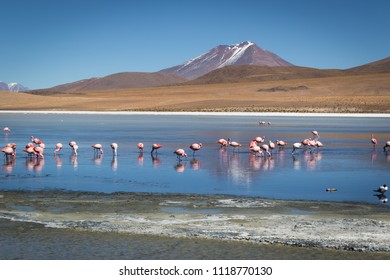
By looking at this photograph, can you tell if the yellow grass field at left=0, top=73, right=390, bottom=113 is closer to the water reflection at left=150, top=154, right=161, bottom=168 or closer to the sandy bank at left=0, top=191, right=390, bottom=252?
the water reflection at left=150, top=154, right=161, bottom=168

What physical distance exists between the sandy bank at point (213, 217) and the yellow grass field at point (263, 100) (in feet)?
162

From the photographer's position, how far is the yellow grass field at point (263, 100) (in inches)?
2537

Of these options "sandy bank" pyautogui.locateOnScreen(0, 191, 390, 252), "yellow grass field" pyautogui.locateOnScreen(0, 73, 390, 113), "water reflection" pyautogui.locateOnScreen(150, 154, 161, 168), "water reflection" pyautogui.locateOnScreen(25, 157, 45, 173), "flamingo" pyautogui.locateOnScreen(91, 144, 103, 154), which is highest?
"yellow grass field" pyautogui.locateOnScreen(0, 73, 390, 113)

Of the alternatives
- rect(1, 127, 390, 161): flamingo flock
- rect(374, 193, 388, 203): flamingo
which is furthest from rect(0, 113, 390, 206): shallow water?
rect(1, 127, 390, 161): flamingo flock

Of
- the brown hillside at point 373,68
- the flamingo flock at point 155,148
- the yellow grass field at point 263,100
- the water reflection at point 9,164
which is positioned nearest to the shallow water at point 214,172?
the water reflection at point 9,164

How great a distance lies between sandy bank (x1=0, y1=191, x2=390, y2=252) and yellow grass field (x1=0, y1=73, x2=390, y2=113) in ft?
162

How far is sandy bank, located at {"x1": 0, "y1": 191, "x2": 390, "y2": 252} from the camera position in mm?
7941

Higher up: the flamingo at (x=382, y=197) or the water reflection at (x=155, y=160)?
the water reflection at (x=155, y=160)

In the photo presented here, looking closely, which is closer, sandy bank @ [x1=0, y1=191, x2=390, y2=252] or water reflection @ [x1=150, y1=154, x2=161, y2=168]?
sandy bank @ [x1=0, y1=191, x2=390, y2=252]

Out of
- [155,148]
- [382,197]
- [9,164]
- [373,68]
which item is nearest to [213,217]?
[382,197]

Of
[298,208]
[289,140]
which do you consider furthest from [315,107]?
[298,208]

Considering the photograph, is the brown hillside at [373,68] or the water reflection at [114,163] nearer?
the water reflection at [114,163]

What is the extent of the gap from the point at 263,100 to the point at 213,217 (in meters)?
70.8

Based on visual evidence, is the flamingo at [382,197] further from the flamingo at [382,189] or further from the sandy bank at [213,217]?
the sandy bank at [213,217]
